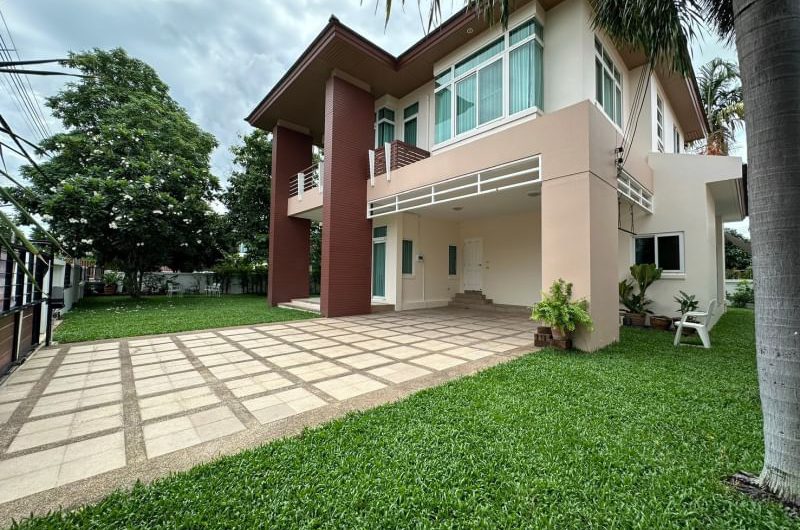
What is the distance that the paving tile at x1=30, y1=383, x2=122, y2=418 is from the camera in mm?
3221

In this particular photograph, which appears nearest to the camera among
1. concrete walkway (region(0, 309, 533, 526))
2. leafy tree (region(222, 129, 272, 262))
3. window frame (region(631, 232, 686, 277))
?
concrete walkway (region(0, 309, 533, 526))

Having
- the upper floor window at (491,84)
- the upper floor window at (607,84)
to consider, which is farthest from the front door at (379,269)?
the upper floor window at (607,84)

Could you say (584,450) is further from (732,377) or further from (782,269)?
(732,377)

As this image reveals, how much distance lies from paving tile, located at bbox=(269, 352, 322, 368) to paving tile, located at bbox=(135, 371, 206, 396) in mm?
985

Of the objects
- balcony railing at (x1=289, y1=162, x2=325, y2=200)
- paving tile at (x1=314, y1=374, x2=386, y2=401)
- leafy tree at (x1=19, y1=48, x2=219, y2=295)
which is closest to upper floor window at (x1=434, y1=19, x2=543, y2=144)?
balcony railing at (x1=289, y1=162, x2=325, y2=200)

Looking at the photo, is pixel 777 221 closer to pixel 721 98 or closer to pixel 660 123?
pixel 660 123

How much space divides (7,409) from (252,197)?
49.2ft

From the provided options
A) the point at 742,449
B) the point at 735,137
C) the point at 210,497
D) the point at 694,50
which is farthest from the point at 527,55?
the point at 735,137

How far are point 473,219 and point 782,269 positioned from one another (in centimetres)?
1055

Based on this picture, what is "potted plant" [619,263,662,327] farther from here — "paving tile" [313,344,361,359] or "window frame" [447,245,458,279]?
"paving tile" [313,344,361,359]

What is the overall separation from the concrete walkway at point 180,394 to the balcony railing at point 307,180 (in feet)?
19.2

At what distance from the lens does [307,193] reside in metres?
11.6

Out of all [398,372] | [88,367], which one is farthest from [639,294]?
[88,367]

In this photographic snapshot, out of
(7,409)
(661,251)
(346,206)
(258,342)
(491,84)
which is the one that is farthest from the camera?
(346,206)
